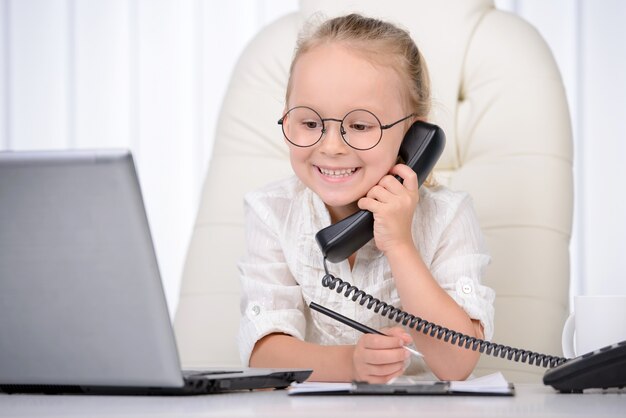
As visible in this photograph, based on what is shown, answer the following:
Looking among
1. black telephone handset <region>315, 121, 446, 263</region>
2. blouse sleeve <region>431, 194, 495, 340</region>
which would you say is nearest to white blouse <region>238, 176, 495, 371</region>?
blouse sleeve <region>431, 194, 495, 340</region>

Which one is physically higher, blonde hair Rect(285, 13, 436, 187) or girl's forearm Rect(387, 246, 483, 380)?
blonde hair Rect(285, 13, 436, 187)

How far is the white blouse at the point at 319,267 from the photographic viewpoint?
4.67ft

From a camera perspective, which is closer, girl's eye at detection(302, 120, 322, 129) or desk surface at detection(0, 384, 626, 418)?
desk surface at detection(0, 384, 626, 418)

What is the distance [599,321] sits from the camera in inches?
40.4

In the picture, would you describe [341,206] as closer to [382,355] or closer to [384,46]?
[384,46]

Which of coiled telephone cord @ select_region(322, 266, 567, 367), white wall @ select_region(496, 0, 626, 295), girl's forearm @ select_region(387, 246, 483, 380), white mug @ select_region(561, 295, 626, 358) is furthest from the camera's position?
white wall @ select_region(496, 0, 626, 295)

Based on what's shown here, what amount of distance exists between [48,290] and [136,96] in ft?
7.43

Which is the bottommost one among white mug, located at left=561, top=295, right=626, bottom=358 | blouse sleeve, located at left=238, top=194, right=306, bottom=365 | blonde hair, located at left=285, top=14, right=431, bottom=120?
blouse sleeve, located at left=238, top=194, right=306, bottom=365

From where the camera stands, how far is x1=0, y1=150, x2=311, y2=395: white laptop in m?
0.70


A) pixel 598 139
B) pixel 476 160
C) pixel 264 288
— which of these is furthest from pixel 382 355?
pixel 598 139

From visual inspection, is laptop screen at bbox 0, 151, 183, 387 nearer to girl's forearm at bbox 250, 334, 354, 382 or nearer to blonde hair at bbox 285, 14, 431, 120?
girl's forearm at bbox 250, 334, 354, 382

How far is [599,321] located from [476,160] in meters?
0.77

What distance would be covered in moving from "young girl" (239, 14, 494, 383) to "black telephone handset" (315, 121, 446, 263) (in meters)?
0.02

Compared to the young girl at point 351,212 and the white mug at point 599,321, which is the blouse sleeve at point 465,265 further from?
the white mug at point 599,321
